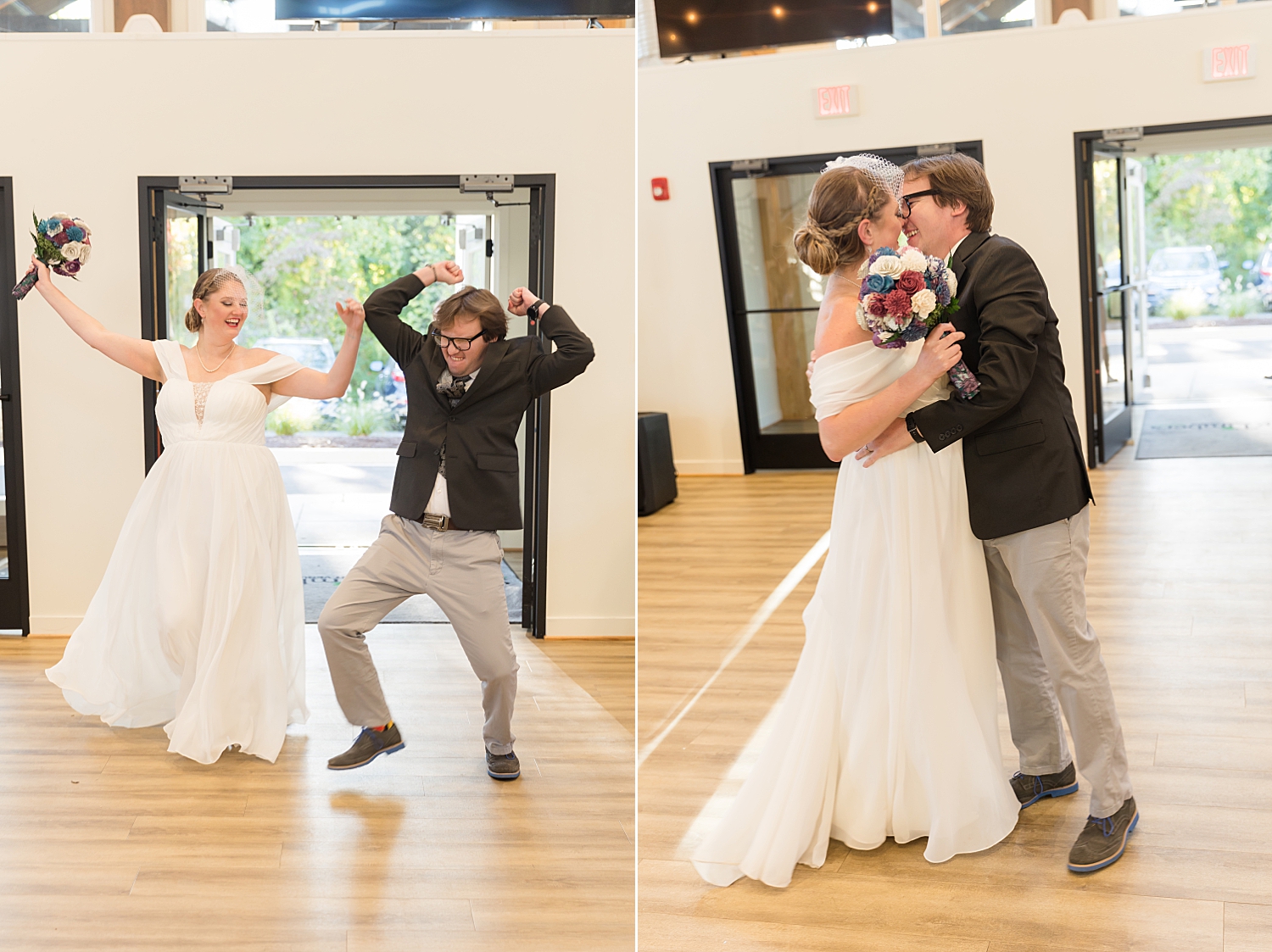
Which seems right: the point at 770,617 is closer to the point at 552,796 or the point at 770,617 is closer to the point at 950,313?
the point at 552,796

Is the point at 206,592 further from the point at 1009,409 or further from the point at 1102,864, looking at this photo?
the point at 1102,864

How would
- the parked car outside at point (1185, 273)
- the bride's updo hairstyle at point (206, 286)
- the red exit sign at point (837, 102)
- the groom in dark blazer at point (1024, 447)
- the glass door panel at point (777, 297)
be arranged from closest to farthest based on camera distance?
the groom in dark blazer at point (1024, 447)
the bride's updo hairstyle at point (206, 286)
the red exit sign at point (837, 102)
the glass door panel at point (777, 297)
the parked car outside at point (1185, 273)

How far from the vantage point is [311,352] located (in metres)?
4.39

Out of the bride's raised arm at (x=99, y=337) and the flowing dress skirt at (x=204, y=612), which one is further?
the flowing dress skirt at (x=204, y=612)

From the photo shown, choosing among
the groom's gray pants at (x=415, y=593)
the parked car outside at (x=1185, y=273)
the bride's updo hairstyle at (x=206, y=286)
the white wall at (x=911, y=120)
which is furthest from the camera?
the parked car outside at (x=1185, y=273)

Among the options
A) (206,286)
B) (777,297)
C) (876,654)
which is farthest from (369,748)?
(777,297)

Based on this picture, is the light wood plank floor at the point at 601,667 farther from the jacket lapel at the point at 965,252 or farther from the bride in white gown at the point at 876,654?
the jacket lapel at the point at 965,252

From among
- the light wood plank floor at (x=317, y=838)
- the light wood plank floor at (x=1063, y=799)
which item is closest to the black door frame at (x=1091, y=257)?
the light wood plank floor at (x=1063, y=799)

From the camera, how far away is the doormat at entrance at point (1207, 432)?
7.77 meters

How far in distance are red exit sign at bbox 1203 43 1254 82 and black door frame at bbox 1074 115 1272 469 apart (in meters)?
0.26

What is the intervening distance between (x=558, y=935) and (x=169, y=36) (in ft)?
7.02

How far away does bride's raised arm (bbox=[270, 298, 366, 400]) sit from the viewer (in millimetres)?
2955

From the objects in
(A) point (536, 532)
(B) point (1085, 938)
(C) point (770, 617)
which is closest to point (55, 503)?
(A) point (536, 532)

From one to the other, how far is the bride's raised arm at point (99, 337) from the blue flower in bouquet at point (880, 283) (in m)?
1.58
